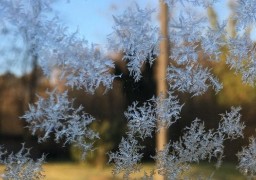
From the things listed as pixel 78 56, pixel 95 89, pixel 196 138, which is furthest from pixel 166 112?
pixel 78 56

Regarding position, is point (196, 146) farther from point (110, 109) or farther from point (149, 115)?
point (110, 109)

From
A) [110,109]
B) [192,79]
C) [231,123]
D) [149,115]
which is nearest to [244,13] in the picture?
[192,79]

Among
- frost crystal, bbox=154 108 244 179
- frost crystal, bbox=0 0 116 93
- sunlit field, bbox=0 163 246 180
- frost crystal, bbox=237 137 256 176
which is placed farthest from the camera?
frost crystal, bbox=237 137 256 176

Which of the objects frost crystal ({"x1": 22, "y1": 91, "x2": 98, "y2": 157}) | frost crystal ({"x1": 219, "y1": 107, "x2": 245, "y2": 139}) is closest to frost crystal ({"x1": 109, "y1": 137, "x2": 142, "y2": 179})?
frost crystal ({"x1": 22, "y1": 91, "x2": 98, "y2": 157})

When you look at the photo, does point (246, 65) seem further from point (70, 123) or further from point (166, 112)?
point (70, 123)

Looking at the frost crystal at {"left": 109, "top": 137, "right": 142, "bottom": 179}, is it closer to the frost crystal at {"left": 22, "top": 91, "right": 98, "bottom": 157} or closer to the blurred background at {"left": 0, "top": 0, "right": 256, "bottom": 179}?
the blurred background at {"left": 0, "top": 0, "right": 256, "bottom": 179}
